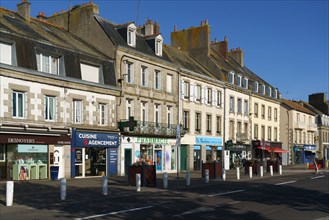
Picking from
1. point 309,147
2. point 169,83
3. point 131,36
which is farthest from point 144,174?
point 309,147

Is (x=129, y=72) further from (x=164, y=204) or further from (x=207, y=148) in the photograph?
(x=164, y=204)

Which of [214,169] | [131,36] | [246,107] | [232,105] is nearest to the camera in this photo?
[214,169]

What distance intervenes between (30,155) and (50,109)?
9.47ft

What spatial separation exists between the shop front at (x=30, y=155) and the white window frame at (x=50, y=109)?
1112 millimetres

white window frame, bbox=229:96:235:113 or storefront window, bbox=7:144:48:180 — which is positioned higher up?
white window frame, bbox=229:96:235:113

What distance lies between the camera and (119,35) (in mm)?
34312

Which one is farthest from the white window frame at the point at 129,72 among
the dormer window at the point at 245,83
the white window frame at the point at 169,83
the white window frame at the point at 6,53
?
the dormer window at the point at 245,83

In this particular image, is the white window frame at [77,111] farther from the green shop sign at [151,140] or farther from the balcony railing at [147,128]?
the green shop sign at [151,140]

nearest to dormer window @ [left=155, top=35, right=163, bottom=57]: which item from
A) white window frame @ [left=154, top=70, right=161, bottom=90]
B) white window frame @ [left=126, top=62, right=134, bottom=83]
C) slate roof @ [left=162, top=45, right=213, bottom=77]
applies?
white window frame @ [left=154, top=70, right=161, bottom=90]

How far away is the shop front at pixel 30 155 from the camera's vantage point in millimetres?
24203

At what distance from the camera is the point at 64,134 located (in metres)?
27.1

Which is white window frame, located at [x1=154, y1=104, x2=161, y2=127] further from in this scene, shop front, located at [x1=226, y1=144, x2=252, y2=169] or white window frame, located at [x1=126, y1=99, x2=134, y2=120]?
shop front, located at [x1=226, y1=144, x2=252, y2=169]

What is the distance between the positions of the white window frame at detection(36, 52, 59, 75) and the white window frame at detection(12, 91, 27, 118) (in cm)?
195

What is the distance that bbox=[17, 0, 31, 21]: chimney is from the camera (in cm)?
3094
